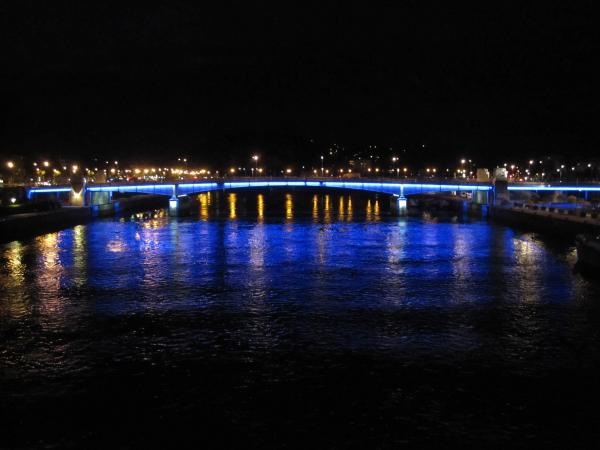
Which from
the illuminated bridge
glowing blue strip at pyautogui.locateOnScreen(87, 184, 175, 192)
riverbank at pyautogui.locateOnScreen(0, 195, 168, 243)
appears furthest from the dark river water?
glowing blue strip at pyautogui.locateOnScreen(87, 184, 175, 192)

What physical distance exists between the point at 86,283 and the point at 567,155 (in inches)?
3801

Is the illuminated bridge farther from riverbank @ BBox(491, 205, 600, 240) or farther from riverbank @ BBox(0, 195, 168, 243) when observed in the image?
riverbank @ BBox(491, 205, 600, 240)

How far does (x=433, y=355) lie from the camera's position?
19328 millimetres

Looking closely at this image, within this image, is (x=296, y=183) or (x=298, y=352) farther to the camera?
(x=296, y=183)

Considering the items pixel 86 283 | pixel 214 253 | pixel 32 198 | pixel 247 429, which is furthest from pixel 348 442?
pixel 32 198

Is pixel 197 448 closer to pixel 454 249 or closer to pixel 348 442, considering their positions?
pixel 348 442

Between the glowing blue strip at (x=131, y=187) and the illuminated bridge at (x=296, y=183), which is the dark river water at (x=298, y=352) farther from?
the glowing blue strip at (x=131, y=187)

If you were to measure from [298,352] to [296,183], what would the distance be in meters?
73.5

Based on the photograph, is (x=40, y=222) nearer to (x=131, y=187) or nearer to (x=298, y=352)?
(x=131, y=187)

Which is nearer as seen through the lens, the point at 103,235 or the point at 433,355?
the point at 433,355

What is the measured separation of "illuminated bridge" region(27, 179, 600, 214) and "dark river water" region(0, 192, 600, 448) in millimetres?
36495

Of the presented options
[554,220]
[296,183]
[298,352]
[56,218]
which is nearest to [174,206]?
[296,183]

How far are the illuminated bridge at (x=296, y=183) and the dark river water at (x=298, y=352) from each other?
36.5 metres

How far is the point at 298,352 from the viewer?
64.8 feet
